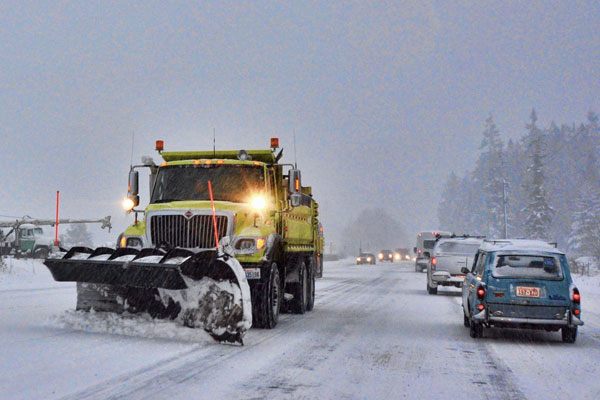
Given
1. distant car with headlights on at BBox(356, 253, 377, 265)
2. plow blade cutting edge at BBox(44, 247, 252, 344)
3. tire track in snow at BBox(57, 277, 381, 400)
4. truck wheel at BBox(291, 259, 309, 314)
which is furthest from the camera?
distant car with headlights on at BBox(356, 253, 377, 265)

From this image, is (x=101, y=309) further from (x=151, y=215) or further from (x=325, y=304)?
(x=325, y=304)

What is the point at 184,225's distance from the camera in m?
11.6

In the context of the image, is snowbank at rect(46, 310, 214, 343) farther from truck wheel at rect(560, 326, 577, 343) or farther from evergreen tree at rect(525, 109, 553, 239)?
evergreen tree at rect(525, 109, 553, 239)

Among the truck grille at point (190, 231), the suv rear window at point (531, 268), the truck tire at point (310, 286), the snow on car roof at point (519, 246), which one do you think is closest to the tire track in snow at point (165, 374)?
the truck grille at point (190, 231)

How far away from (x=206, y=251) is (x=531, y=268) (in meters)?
5.36

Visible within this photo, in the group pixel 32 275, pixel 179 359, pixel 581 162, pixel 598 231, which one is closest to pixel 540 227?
pixel 598 231

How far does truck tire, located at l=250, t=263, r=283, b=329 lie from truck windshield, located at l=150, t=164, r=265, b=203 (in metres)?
1.49

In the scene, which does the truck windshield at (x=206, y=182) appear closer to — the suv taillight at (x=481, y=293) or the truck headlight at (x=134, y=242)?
the truck headlight at (x=134, y=242)

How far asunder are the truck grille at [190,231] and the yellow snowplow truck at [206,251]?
16mm

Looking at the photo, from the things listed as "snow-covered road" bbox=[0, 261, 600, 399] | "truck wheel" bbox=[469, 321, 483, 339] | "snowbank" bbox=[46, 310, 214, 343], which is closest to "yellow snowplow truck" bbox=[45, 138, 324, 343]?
"snowbank" bbox=[46, 310, 214, 343]

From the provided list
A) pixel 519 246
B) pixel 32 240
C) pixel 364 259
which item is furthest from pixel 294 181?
pixel 364 259

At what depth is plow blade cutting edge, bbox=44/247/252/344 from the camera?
9.92 m

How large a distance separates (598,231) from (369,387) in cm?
6947

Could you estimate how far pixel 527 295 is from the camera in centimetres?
1103
